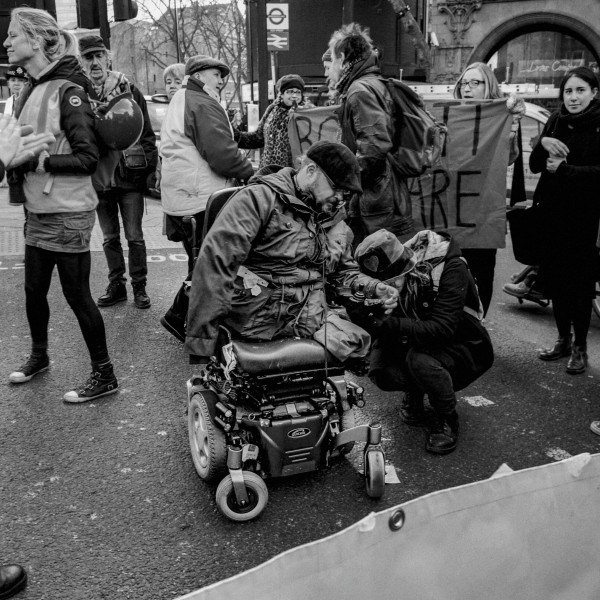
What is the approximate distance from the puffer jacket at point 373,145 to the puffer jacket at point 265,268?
47.8 inches

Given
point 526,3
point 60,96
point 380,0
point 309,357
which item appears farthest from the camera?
point 380,0

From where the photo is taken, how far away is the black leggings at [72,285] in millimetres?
→ 3947

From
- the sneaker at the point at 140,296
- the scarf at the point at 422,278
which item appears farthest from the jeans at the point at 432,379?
the sneaker at the point at 140,296

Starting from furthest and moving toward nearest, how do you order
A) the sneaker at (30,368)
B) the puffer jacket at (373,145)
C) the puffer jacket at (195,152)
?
the puffer jacket at (195,152), the puffer jacket at (373,145), the sneaker at (30,368)

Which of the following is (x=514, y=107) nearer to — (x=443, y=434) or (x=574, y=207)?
(x=574, y=207)

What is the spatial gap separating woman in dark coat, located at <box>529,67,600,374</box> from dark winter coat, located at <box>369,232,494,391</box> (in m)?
1.26

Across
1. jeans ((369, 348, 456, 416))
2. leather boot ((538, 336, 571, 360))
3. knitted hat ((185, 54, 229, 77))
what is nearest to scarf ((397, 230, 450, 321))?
jeans ((369, 348, 456, 416))

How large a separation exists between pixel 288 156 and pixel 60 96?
2.43 m

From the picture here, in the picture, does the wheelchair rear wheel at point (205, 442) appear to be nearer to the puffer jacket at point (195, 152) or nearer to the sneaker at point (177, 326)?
the sneaker at point (177, 326)

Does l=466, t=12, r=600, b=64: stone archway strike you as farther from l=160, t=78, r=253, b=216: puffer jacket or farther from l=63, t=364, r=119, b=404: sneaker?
l=63, t=364, r=119, b=404: sneaker

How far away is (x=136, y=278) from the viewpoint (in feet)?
19.7

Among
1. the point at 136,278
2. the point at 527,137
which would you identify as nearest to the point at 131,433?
the point at 136,278

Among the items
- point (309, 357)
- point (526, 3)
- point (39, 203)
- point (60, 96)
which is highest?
point (526, 3)

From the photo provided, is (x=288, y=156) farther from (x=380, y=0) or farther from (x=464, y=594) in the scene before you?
(x=380, y=0)
